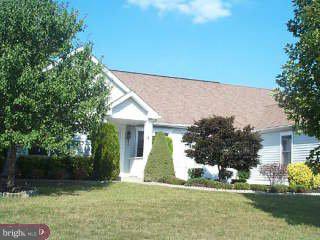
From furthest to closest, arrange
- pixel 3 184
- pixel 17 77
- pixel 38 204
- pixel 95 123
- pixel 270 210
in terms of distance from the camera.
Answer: pixel 3 184, pixel 95 123, pixel 17 77, pixel 270 210, pixel 38 204

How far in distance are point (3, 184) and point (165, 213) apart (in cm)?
860

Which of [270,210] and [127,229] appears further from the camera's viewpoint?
[270,210]

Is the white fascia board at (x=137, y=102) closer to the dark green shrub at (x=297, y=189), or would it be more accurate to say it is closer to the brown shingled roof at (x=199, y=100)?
the brown shingled roof at (x=199, y=100)

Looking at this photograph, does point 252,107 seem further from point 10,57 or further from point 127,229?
point 127,229

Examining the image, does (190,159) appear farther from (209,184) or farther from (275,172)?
(209,184)

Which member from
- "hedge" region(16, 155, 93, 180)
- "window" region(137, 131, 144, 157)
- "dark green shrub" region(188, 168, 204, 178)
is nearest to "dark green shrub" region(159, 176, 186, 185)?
"hedge" region(16, 155, 93, 180)

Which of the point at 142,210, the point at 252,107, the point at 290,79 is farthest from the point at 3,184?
the point at 252,107

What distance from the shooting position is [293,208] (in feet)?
48.2

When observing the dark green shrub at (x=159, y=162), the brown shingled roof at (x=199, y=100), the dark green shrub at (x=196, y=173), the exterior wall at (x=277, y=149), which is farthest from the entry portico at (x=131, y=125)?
the exterior wall at (x=277, y=149)

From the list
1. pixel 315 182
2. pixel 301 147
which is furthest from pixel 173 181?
pixel 301 147

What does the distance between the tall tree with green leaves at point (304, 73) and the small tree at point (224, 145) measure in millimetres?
8374

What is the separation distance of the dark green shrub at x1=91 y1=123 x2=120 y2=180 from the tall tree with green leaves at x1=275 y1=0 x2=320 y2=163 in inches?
423

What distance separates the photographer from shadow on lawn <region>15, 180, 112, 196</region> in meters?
16.6

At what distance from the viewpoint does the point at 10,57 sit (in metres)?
14.3
